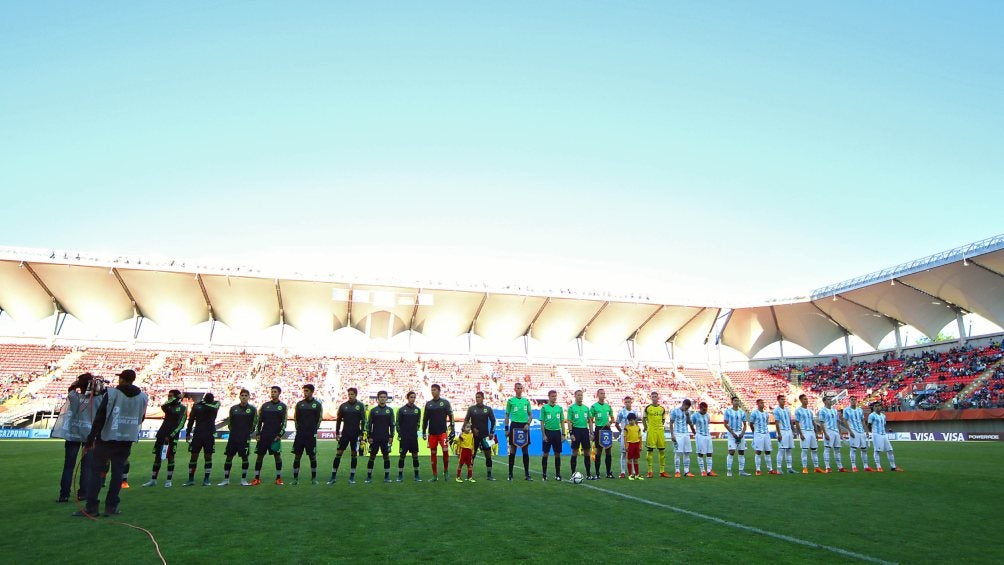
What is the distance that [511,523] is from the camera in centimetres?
685

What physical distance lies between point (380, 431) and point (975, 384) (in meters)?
41.2

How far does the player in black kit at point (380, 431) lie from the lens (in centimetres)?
1108

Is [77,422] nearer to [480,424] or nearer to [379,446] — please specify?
[379,446]

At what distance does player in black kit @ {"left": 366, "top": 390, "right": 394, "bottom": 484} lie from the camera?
11078 mm

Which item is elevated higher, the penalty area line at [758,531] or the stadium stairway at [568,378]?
the stadium stairway at [568,378]

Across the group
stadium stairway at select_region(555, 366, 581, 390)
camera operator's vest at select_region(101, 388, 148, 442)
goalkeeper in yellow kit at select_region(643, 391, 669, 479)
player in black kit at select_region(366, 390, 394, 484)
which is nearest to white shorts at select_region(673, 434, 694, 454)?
goalkeeper in yellow kit at select_region(643, 391, 669, 479)

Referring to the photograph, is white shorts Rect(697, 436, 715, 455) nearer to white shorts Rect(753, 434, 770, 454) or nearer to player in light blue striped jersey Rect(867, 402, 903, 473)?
white shorts Rect(753, 434, 770, 454)

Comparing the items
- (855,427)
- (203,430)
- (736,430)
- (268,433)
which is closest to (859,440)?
(855,427)

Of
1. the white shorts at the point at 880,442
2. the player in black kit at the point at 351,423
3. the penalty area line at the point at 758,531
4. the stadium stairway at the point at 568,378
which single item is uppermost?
the stadium stairway at the point at 568,378

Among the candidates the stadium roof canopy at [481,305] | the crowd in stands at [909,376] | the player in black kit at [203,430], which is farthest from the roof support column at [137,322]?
the crowd in stands at [909,376]

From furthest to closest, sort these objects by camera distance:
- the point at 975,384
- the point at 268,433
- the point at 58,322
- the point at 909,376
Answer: the point at 58,322
the point at 909,376
the point at 975,384
the point at 268,433

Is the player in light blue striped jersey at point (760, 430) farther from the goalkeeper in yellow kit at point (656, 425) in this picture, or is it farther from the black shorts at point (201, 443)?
the black shorts at point (201, 443)

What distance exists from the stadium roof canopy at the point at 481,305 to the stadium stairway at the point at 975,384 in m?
3.91

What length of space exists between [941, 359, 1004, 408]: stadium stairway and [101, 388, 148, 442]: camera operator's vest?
43216mm
